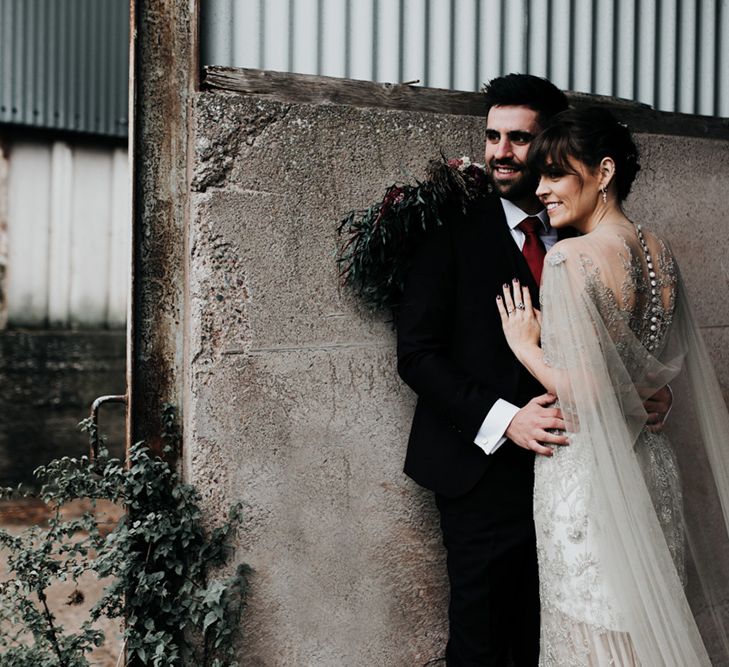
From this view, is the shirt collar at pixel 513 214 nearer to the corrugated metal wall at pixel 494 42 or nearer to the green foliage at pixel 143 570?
the corrugated metal wall at pixel 494 42

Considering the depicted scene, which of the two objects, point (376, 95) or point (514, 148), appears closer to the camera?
point (514, 148)

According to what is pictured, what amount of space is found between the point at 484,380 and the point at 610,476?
0.53 metres

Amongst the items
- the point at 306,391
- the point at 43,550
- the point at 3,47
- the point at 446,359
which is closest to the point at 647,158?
the point at 446,359

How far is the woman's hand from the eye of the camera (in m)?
2.39

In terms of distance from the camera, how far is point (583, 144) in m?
2.24

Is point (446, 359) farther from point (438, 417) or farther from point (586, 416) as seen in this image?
point (586, 416)

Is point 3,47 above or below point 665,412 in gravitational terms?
above

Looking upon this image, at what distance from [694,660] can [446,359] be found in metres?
1.07

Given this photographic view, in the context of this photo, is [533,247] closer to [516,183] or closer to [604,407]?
[516,183]

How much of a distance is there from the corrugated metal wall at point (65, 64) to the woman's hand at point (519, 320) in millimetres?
6114

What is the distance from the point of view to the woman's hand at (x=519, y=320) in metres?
2.39

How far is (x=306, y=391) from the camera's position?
279cm

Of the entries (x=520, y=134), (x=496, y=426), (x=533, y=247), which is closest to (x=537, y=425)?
(x=496, y=426)

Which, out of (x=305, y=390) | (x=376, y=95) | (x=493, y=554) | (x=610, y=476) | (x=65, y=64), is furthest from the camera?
(x=65, y=64)
